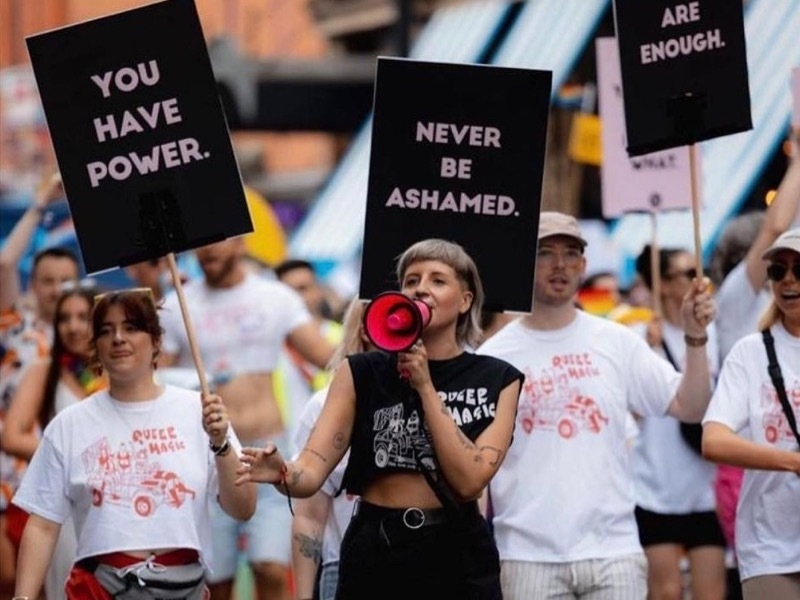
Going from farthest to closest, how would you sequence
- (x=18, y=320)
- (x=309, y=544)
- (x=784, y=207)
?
(x=18, y=320), (x=784, y=207), (x=309, y=544)

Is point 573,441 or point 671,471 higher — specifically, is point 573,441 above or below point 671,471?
below

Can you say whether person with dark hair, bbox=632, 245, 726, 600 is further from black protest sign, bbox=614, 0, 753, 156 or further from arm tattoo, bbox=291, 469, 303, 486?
arm tattoo, bbox=291, 469, 303, 486

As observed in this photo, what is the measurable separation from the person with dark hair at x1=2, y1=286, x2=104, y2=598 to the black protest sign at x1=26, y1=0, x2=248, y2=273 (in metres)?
2.12

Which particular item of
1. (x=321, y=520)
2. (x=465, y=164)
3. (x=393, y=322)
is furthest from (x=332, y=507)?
(x=393, y=322)

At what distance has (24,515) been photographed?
35.1 feet

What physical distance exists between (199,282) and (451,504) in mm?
4933

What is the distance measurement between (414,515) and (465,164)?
1.85 metres

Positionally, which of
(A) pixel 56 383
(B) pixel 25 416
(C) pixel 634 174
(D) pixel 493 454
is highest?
(C) pixel 634 174

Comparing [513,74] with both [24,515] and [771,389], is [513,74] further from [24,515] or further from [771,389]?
[24,515]

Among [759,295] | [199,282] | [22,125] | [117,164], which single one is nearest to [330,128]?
[22,125]

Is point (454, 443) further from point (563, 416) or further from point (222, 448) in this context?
point (563, 416)

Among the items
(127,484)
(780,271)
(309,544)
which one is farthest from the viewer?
(309,544)

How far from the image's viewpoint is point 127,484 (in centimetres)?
818

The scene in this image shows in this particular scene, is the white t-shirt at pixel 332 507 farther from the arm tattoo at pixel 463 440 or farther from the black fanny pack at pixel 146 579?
the arm tattoo at pixel 463 440
